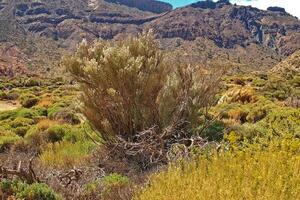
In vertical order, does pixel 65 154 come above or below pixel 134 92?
below

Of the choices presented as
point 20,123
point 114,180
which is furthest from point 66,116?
point 114,180

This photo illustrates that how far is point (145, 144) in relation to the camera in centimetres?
880

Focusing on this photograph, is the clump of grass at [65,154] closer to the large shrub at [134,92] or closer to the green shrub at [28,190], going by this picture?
the large shrub at [134,92]

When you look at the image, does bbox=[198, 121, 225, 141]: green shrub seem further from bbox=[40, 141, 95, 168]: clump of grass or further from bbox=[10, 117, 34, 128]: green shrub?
bbox=[10, 117, 34, 128]: green shrub

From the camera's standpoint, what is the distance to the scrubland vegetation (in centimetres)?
580

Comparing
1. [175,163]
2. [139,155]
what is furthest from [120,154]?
[175,163]

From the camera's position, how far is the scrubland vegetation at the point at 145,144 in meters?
5.80

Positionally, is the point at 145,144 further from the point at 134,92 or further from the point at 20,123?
the point at 20,123

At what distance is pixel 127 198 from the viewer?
636cm

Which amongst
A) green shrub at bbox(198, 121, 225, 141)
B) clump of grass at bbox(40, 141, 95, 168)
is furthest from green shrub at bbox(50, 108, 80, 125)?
green shrub at bbox(198, 121, 225, 141)

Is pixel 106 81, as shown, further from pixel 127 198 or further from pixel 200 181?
pixel 200 181

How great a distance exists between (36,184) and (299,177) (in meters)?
3.68

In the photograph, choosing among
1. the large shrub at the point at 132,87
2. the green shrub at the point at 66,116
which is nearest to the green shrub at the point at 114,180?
the large shrub at the point at 132,87

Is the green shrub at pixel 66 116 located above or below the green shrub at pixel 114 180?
below
